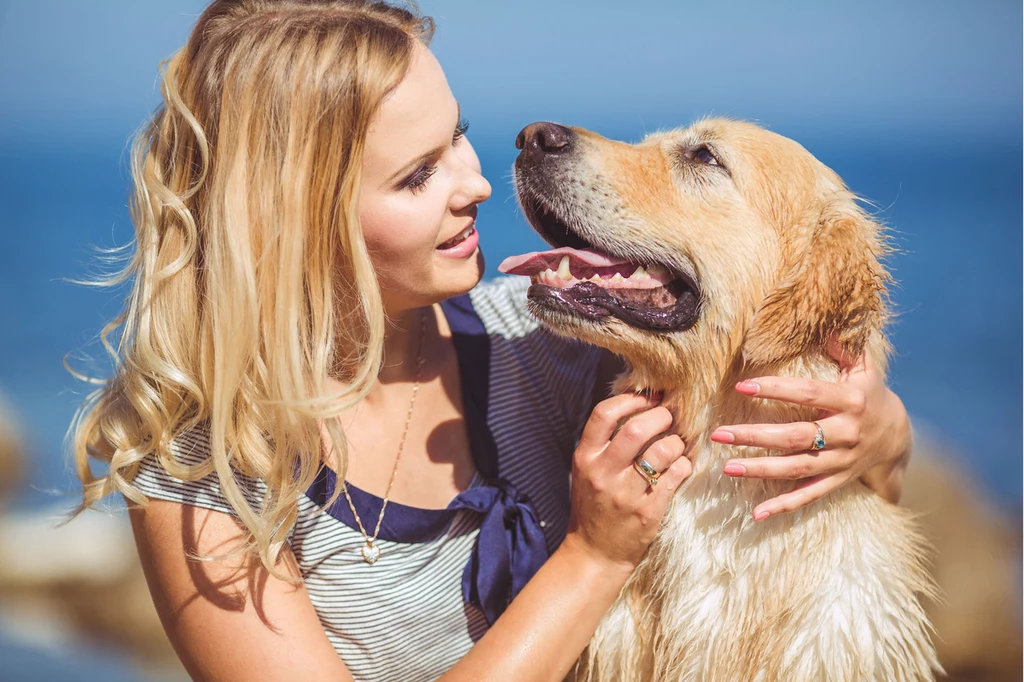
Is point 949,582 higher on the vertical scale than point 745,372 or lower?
lower

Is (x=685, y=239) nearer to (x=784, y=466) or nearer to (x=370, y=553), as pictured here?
(x=784, y=466)

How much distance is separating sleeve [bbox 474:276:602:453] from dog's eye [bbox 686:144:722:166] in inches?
26.1

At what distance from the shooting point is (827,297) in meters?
1.78

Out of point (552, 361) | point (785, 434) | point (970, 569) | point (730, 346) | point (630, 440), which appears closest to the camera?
point (785, 434)

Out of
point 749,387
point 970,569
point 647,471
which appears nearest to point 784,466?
point 749,387

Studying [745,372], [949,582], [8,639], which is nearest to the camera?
[745,372]

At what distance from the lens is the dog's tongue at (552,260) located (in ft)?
6.84

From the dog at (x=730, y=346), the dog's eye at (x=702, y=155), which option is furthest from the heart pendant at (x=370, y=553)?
the dog's eye at (x=702, y=155)

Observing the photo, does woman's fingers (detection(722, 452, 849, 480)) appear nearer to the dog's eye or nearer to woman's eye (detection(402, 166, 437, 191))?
the dog's eye

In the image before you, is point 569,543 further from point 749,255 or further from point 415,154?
point 415,154

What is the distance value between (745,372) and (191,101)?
4.92 ft

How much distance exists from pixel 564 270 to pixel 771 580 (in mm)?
920

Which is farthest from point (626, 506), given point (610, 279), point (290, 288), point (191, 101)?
point (191, 101)

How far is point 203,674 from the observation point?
1871 millimetres
